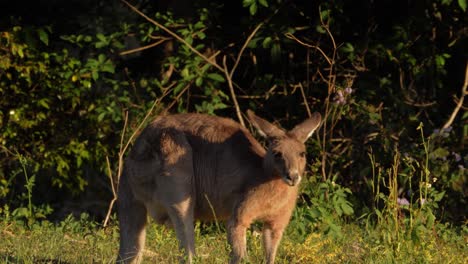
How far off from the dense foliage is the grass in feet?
4.74

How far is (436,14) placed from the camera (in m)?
11.5

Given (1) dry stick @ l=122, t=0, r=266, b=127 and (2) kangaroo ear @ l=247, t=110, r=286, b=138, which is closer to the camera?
(2) kangaroo ear @ l=247, t=110, r=286, b=138

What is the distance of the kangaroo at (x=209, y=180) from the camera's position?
25.8ft

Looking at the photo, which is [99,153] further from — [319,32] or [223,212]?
[223,212]

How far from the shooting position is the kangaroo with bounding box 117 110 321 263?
7879 mm

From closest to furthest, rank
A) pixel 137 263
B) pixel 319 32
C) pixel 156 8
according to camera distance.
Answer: pixel 137 263, pixel 319 32, pixel 156 8

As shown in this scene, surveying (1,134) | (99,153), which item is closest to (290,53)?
(99,153)

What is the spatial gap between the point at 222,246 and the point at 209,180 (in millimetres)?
908

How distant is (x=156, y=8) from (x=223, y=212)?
430 centimetres

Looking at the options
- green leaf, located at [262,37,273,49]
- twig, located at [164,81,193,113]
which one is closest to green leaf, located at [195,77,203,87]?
twig, located at [164,81,193,113]

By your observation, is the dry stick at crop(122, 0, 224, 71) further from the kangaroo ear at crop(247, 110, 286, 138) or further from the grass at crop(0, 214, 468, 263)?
the kangaroo ear at crop(247, 110, 286, 138)

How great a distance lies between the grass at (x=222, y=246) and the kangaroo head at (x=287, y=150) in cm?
60

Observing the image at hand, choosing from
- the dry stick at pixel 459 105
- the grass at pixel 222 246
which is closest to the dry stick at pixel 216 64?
the grass at pixel 222 246

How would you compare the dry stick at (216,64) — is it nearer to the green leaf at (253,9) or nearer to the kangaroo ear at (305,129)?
the green leaf at (253,9)
